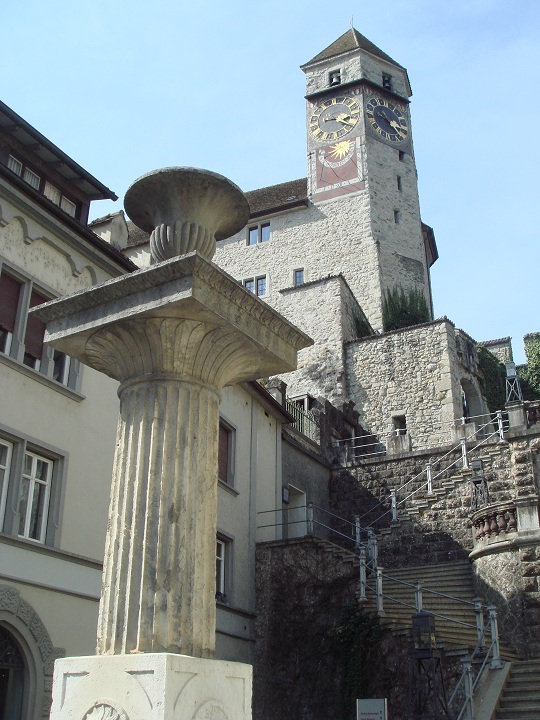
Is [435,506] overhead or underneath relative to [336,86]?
underneath

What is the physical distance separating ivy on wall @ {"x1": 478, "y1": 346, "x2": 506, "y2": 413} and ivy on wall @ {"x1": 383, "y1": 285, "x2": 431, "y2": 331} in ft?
12.1

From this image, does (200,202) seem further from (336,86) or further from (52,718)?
(336,86)

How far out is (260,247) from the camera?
140 ft

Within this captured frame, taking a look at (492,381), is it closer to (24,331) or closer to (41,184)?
(41,184)

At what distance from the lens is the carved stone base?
4742 mm

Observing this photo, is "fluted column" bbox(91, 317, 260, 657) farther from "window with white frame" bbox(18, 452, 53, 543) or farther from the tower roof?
the tower roof

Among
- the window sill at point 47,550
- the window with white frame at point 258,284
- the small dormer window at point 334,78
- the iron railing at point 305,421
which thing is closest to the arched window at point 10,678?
the window sill at point 47,550

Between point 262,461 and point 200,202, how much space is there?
44.1 ft

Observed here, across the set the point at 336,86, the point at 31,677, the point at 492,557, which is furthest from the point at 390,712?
the point at 336,86

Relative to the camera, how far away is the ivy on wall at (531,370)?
36.7 metres

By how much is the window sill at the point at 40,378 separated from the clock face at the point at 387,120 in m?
33.5

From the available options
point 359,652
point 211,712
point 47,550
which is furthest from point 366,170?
point 211,712

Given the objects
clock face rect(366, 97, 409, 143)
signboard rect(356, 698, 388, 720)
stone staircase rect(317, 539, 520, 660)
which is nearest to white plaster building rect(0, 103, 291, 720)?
stone staircase rect(317, 539, 520, 660)

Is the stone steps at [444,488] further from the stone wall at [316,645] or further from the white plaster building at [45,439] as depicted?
the white plaster building at [45,439]
